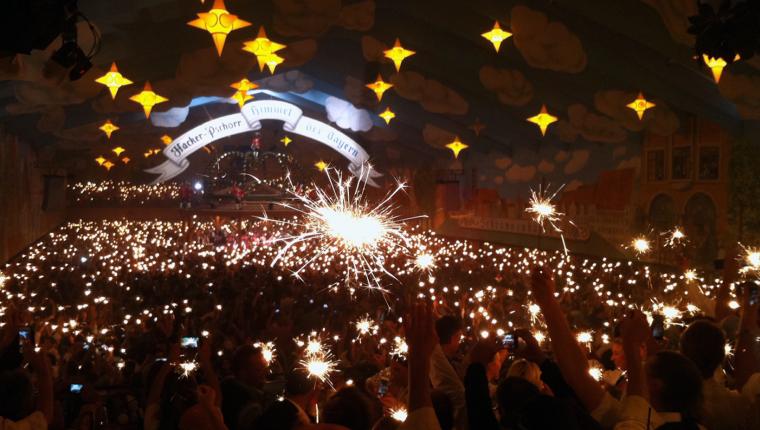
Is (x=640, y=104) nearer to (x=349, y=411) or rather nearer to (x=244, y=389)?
(x=244, y=389)

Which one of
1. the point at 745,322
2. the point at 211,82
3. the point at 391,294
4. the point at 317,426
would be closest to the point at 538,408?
the point at 317,426

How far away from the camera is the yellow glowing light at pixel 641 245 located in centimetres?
1659

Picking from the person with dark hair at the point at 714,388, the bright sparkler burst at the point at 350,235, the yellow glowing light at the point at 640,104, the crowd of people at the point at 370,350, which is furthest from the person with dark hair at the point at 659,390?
the yellow glowing light at the point at 640,104

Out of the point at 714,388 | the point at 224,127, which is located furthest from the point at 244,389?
the point at 224,127

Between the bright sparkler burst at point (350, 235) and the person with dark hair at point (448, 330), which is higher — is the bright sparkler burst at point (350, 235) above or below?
above

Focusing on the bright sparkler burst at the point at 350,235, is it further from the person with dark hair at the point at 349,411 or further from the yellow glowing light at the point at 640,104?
the yellow glowing light at the point at 640,104

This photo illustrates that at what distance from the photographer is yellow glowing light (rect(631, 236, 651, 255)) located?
54.4ft

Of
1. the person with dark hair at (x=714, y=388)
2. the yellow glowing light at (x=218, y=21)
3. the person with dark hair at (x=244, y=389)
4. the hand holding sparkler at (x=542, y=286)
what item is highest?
the yellow glowing light at (x=218, y=21)

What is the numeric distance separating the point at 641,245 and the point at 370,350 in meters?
11.3

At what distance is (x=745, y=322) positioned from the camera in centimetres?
381

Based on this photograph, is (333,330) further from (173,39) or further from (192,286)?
(173,39)

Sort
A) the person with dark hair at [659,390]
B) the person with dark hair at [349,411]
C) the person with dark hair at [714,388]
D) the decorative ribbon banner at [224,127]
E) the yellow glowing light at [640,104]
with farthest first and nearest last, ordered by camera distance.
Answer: the decorative ribbon banner at [224,127] < the yellow glowing light at [640,104] < the person with dark hair at [714,388] < the person with dark hair at [349,411] < the person with dark hair at [659,390]

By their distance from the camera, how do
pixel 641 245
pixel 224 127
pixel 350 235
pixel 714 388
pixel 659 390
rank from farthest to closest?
pixel 224 127 < pixel 641 245 < pixel 350 235 < pixel 714 388 < pixel 659 390

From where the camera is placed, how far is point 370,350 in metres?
7.39
